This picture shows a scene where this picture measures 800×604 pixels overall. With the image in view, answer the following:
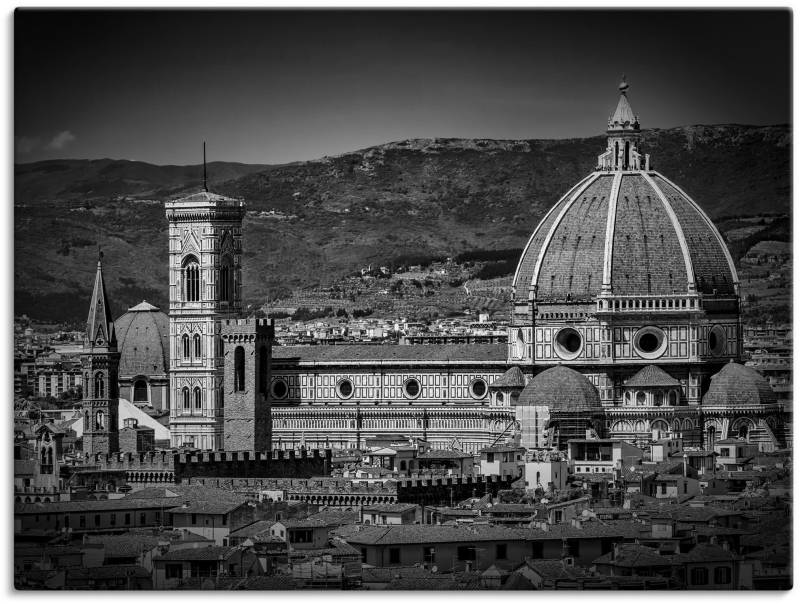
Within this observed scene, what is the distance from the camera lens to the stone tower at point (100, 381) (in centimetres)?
12588

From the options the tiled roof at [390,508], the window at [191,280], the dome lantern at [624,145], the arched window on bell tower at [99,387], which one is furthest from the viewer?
the window at [191,280]

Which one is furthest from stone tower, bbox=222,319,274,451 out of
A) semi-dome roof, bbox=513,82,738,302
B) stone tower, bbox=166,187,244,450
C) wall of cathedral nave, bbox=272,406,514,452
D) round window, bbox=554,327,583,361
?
round window, bbox=554,327,583,361

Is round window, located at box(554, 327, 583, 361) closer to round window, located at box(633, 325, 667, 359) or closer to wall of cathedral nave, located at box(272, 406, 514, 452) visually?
round window, located at box(633, 325, 667, 359)

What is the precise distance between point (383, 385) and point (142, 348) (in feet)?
72.5

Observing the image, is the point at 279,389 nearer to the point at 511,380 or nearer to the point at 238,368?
the point at 238,368

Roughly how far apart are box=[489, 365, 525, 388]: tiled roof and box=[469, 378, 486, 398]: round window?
7.59 ft

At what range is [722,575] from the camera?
74.1 meters

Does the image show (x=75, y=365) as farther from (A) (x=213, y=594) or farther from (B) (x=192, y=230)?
(A) (x=213, y=594)

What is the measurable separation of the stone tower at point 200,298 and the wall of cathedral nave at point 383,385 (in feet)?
8.97

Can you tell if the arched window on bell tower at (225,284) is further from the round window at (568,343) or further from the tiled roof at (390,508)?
the tiled roof at (390,508)

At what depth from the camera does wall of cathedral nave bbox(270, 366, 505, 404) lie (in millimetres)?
133000

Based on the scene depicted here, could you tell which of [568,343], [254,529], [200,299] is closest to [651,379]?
[568,343]

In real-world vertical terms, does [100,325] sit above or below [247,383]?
above

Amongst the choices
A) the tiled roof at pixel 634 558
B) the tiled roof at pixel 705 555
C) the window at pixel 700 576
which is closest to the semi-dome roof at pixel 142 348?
the tiled roof at pixel 634 558
